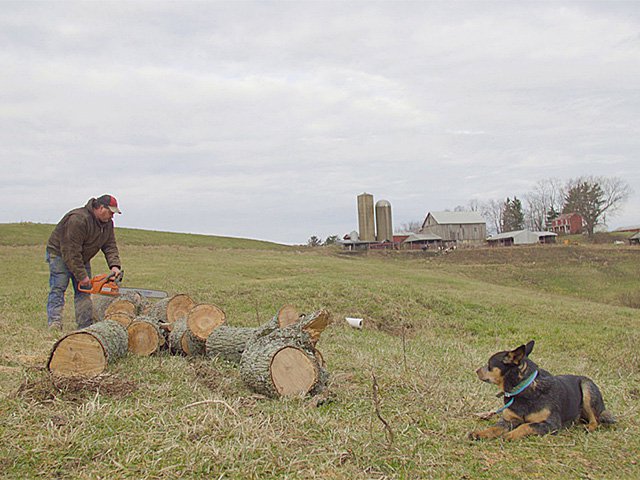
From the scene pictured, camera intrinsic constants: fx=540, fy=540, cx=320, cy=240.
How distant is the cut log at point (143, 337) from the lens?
6867 mm

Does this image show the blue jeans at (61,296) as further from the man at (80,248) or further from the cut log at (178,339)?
the cut log at (178,339)

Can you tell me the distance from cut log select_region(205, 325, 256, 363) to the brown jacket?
2.84 m

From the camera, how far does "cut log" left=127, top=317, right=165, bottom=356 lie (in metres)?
6.87

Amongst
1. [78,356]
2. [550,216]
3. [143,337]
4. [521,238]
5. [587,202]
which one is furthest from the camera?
[550,216]

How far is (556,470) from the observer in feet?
12.5

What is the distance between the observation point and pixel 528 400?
4559mm

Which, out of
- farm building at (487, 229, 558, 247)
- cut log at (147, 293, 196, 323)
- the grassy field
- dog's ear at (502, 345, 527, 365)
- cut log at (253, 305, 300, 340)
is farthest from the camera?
farm building at (487, 229, 558, 247)

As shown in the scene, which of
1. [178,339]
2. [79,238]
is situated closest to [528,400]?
[178,339]

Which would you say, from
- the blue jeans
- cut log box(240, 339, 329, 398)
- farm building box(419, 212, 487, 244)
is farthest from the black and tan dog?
farm building box(419, 212, 487, 244)

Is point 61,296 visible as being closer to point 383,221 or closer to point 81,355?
point 81,355

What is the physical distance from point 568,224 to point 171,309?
8191 cm

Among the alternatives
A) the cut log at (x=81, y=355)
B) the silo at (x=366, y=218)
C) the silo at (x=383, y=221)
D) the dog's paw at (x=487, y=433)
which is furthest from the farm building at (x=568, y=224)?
the cut log at (x=81, y=355)

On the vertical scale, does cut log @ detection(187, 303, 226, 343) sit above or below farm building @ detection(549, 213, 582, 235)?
below

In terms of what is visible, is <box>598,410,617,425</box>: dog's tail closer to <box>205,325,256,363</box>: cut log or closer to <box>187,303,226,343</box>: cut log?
<box>205,325,256,363</box>: cut log
